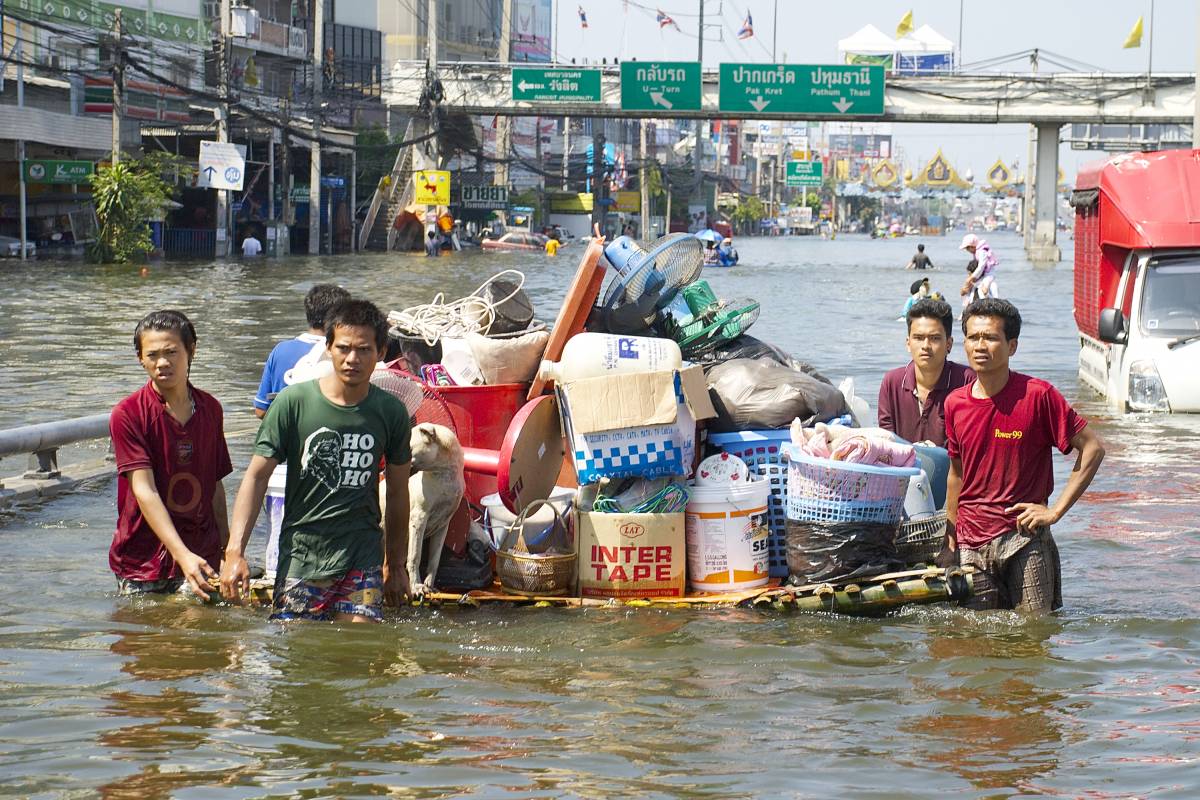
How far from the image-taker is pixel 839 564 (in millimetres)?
7000

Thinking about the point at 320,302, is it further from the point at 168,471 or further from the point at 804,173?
the point at 804,173

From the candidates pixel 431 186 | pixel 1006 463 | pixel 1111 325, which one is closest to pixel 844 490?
pixel 1006 463

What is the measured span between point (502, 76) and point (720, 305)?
1917 inches

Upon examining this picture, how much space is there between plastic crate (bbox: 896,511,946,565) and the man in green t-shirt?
2.38 meters

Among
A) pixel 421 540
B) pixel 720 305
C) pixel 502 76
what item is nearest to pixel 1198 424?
pixel 720 305

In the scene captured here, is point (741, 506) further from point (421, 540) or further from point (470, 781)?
point (470, 781)

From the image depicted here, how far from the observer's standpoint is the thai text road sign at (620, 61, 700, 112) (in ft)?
171

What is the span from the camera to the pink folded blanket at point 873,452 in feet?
22.3

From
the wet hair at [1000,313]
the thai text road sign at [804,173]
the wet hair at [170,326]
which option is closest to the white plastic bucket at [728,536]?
the wet hair at [1000,313]

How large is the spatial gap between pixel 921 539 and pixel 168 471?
3357 millimetres

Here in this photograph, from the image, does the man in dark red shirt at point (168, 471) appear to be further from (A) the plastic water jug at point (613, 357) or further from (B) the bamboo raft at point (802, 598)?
(A) the plastic water jug at point (613, 357)

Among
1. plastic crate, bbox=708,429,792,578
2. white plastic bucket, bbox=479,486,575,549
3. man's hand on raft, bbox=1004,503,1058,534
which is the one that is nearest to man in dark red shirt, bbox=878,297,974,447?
plastic crate, bbox=708,429,792,578

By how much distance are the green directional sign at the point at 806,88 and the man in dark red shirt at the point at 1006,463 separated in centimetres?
4610

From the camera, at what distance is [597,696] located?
6133 mm
